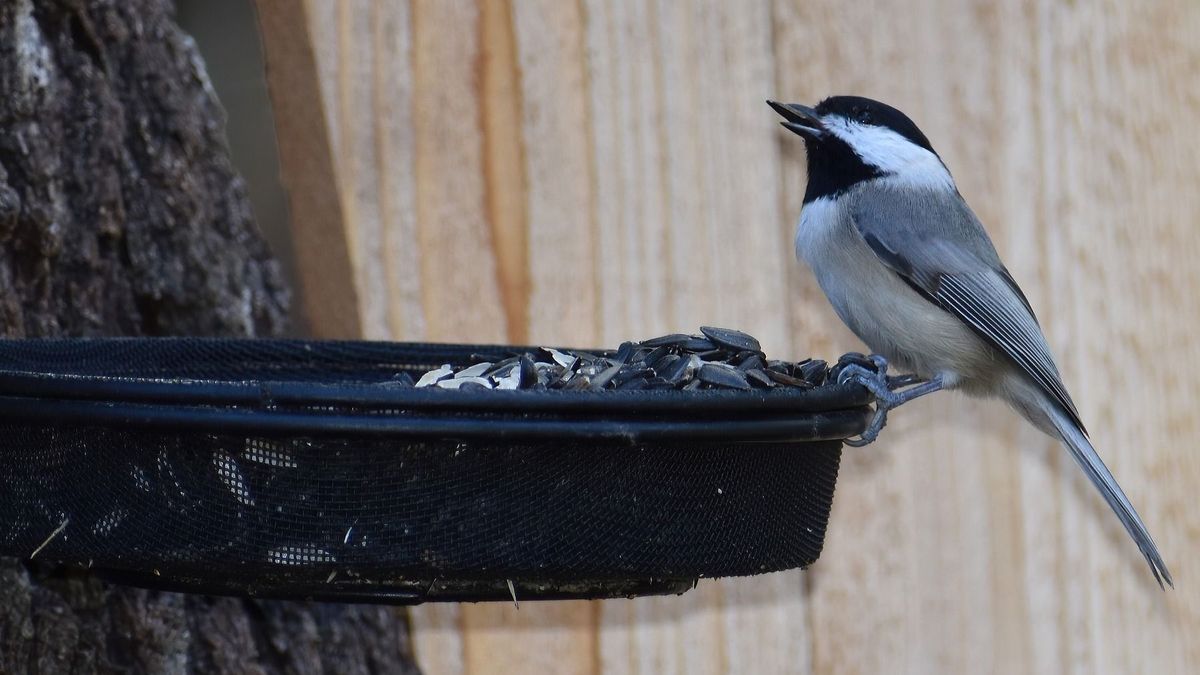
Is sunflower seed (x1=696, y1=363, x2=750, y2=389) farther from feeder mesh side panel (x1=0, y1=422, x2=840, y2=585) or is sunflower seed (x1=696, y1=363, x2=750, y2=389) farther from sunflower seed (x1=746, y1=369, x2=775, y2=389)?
feeder mesh side panel (x1=0, y1=422, x2=840, y2=585)

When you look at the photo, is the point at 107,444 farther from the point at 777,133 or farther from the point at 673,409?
the point at 777,133

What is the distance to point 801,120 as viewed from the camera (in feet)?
7.13

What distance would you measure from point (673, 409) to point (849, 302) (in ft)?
3.87

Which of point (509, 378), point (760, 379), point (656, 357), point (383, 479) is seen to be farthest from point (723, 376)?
point (383, 479)

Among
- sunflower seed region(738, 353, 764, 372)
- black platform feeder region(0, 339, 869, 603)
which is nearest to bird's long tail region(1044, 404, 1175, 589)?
sunflower seed region(738, 353, 764, 372)

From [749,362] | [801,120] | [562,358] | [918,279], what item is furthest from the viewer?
[918,279]

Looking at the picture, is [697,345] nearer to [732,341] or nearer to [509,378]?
[732,341]

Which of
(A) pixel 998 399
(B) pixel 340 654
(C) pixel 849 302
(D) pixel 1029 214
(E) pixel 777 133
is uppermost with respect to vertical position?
(E) pixel 777 133

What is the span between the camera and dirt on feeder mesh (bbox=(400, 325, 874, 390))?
4.66 feet

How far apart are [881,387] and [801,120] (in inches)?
20.0

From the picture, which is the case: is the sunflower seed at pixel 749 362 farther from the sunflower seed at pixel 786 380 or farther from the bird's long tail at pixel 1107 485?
the bird's long tail at pixel 1107 485

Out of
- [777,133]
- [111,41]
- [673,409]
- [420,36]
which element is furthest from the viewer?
[777,133]

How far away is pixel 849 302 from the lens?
2.25 meters

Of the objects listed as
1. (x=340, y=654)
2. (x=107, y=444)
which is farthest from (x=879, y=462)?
(x=107, y=444)
